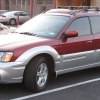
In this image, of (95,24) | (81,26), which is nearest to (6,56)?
(81,26)

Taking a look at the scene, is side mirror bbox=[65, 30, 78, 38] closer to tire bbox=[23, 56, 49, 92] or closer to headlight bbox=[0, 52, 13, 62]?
tire bbox=[23, 56, 49, 92]

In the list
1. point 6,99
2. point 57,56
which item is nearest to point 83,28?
point 57,56

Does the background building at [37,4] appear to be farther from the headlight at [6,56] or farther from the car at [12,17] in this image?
the headlight at [6,56]

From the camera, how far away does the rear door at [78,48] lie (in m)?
7.52

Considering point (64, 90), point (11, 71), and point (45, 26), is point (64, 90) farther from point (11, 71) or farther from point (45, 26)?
point (45, 26)

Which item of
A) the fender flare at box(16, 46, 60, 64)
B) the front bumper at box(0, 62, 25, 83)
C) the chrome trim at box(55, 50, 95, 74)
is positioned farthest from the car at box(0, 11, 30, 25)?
the front bumper at box(0, 62, 25, 83)

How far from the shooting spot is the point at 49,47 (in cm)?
716

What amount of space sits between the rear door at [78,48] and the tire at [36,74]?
48cm

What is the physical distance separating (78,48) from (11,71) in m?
1.92

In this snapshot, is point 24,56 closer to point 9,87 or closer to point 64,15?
point 9,87

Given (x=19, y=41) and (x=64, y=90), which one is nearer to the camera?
(x=19, y=41)

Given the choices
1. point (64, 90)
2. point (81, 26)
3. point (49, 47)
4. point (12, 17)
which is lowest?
point (12, 17)

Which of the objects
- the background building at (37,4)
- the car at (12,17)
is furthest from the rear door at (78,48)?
the car at (12,17)

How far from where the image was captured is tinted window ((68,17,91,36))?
7.94 meters
